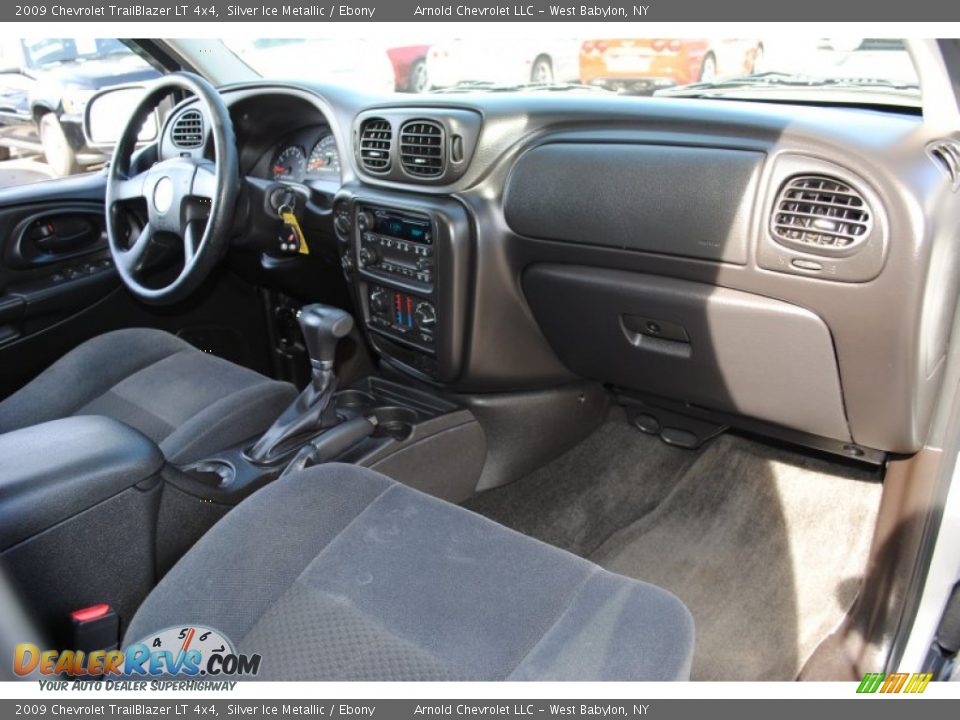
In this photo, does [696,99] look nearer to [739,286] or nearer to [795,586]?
[739,286]

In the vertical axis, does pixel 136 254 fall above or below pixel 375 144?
below

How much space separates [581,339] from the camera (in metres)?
1.94

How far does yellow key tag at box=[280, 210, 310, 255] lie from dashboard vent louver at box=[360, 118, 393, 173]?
292 millimetres

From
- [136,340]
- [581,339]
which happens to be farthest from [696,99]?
[136,340]

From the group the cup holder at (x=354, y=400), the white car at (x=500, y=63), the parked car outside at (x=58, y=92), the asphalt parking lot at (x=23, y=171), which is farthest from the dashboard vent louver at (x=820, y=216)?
the asphalt parking lot at (x=23, y=171)

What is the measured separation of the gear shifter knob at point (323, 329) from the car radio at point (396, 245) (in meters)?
0.21

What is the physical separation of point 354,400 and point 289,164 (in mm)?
802

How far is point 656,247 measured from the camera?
159cm

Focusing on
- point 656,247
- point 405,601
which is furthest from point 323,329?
point 405,601

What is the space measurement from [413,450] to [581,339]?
506 mm

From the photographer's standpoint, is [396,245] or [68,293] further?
[68,293]

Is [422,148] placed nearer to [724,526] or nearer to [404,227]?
[404,227]

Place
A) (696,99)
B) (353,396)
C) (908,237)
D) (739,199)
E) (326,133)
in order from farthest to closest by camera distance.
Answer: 1. (326,133)
2. (353,396)
3. (696,99)
4. (739,199)
5. (908,237)

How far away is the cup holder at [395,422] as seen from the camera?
203 centimetres
